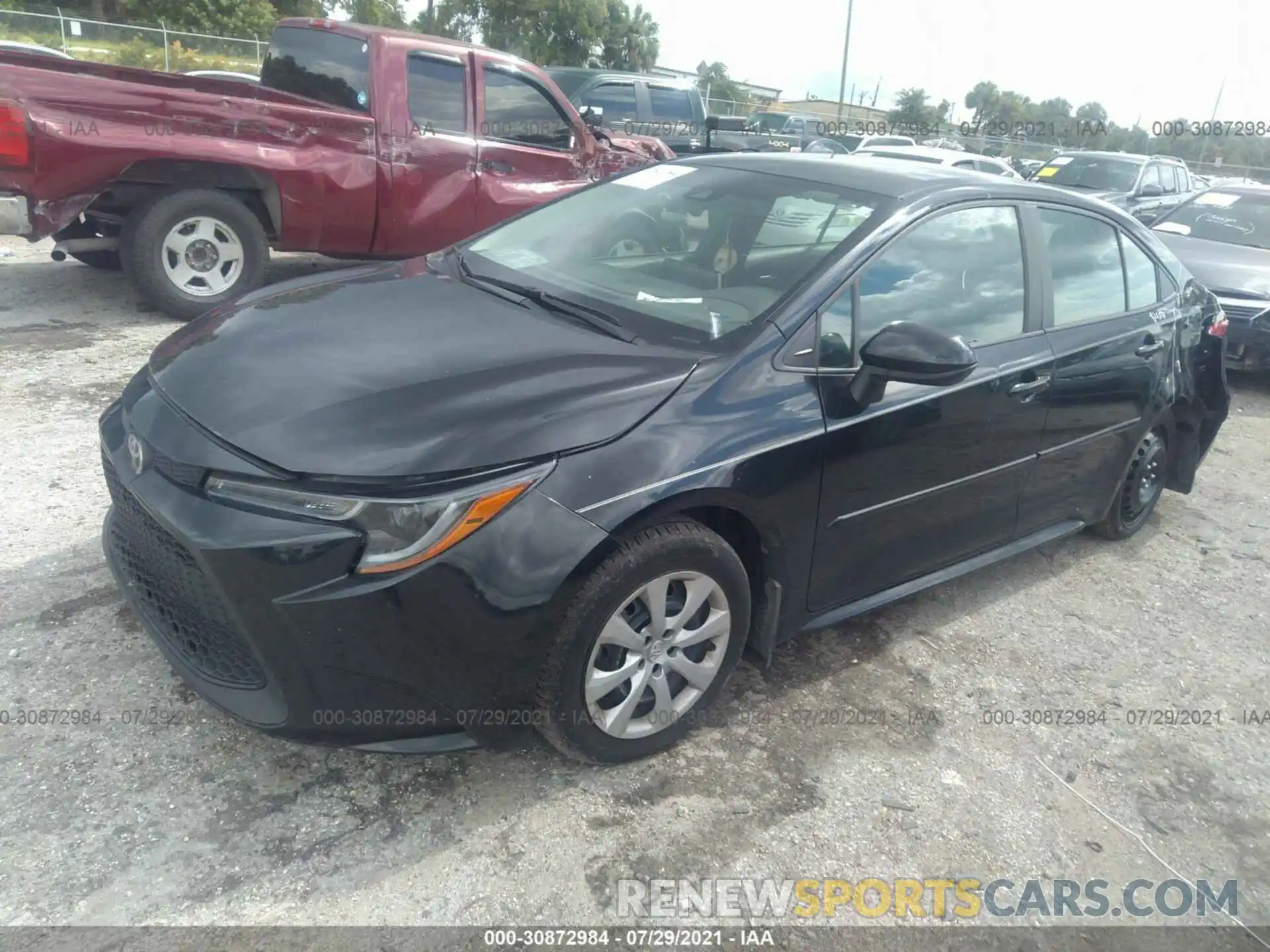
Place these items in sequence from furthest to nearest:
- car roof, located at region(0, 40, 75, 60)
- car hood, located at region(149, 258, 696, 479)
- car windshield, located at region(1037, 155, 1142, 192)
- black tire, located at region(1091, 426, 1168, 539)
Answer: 1. car windshield, located at region(1037, 155, 1142, 192)
2. car roof, located at region(0, 40, 75, 60)
3. black tire, located at region(1091, 426, 1168, 539)
4. car hood, located at region(149, 258, 696, 479)

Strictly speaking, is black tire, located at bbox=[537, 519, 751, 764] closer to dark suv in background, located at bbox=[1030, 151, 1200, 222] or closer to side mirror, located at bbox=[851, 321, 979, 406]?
side mirror, located at bbox=[851, 321, 979, 406]

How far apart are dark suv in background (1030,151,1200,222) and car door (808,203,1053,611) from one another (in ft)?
36.6

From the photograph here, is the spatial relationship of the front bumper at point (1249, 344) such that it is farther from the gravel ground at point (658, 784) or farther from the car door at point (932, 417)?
the car door at point (932, 417)

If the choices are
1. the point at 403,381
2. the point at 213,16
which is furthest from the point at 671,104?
the point at 213,16

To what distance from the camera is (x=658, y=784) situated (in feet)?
8.83

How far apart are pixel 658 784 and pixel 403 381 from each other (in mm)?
1299

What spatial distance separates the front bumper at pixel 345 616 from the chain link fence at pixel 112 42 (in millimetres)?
23582

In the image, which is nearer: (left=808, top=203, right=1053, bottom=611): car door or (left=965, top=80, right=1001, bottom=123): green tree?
(left=808, top=203, right=1053, bottom=611): car door

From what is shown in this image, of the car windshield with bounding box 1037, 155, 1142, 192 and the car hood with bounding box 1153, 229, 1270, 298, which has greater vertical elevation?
the car windshield with bounding box 1037, 155, 1142, 192

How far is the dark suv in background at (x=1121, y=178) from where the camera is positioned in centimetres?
1336

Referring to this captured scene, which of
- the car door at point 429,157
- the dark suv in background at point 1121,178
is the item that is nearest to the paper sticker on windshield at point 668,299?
the car door at point 429,157

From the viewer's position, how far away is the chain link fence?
76.2 feet

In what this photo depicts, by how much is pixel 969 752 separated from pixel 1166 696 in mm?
950

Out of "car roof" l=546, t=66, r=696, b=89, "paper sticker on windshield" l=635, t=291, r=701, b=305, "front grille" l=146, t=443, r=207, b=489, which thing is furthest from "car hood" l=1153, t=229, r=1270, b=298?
"front grille" l=146, t=443, r=207, b=489
